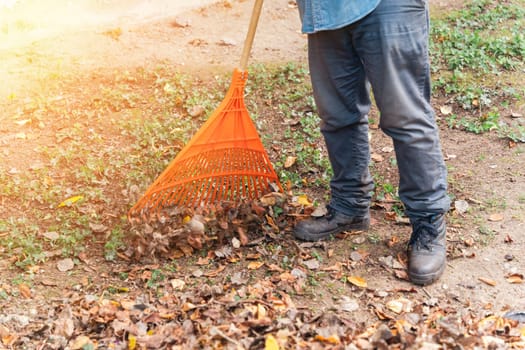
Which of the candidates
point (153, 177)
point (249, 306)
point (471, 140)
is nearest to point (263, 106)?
point (153, 177)

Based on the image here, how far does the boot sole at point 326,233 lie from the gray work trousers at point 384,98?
10cm

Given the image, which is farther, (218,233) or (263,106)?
(263,106)

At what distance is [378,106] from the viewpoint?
2750 millimetres

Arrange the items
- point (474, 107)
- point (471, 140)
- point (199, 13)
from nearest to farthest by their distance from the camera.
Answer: point (471, 140)
point (474, 107)
point (199, 13)

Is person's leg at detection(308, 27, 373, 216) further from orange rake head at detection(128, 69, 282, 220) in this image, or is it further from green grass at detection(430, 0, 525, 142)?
green grass at detection(430, 0, 525, 142)

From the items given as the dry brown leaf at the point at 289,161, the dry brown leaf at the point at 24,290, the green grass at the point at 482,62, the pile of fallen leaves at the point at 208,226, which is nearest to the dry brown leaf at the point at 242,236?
the pile of fallen leaves at the point at 208,226

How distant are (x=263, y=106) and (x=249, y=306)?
212 centimetres

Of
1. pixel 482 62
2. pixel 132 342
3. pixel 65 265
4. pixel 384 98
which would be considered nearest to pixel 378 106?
pixel 384 98

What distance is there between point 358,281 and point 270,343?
2.32ft

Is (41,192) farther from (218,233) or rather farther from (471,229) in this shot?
(471,229)

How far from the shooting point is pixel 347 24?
2.58 metres

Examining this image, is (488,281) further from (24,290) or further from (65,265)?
(24,290)

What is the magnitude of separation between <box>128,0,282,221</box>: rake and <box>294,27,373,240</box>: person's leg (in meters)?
0.34

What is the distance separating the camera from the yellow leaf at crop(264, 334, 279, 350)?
2371 mm
